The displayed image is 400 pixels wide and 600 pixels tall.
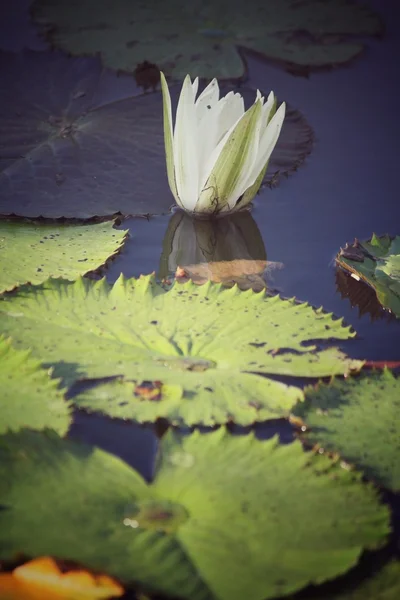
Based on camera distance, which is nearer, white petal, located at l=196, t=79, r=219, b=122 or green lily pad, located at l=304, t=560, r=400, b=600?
green lily pad, located at l=304, t=560, r=400, b=600

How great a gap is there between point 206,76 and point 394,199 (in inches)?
33.2

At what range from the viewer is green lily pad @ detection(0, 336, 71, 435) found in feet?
3.83

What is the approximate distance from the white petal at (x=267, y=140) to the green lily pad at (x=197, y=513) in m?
0.88

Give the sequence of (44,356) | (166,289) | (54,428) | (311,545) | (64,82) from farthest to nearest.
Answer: (64,82), (166,289), (44,356), (54,428), (311,545)

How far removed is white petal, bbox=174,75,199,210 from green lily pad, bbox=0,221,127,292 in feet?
0.68

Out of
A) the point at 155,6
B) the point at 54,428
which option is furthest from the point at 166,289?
the point at 155,6

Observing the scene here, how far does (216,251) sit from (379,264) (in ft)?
1.27

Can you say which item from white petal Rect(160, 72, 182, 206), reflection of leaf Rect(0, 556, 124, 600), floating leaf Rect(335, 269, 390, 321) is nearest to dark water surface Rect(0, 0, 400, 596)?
floating leaf Rect(335, 269, 390, 321)

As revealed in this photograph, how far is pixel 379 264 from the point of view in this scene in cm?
170

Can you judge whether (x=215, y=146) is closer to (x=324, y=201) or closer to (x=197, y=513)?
(x=324, y=201)

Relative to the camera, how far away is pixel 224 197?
6.07 ft

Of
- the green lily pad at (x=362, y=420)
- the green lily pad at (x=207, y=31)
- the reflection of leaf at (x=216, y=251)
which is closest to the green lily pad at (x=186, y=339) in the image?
the green lily pad at (x=362, y=420)

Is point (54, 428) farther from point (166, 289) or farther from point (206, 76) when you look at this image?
point (206, 76)

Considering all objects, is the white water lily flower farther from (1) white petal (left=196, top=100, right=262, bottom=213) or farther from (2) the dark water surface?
(2) the dark water surface
